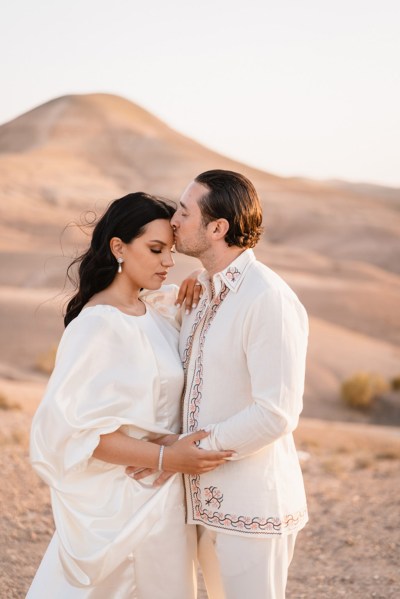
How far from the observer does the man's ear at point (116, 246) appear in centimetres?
379

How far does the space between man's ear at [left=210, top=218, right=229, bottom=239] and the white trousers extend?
127 centimetres

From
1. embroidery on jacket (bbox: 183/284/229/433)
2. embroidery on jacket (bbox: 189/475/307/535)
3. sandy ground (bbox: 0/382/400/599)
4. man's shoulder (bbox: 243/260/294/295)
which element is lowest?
sandy ground (bbox: 0/382/400/599)

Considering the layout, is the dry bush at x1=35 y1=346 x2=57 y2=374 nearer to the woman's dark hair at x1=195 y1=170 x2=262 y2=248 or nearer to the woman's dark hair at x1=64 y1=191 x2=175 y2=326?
the woman's dark hair at x1=64 y1=191 x2=175 y2=326

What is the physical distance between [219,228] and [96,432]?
1.02 metres

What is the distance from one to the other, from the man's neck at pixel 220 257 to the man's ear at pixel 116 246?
0.39m

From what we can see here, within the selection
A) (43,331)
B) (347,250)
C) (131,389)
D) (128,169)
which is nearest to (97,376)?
(131,389)

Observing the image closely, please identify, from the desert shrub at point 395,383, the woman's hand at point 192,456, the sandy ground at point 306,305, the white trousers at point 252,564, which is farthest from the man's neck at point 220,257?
the desert shrub at point 395,383

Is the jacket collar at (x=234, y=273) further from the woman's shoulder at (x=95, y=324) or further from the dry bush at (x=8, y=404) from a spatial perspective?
the dry bush at (x=8, y=404)

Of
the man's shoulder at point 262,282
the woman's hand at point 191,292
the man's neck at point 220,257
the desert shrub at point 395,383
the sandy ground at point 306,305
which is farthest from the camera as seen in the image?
the desert shrub at point 395,383

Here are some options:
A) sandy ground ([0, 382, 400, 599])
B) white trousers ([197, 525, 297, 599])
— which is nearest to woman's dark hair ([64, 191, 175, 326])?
white trousers ([197, 525, 297, 599])

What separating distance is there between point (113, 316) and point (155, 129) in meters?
107

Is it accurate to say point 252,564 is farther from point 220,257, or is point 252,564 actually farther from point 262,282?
point 220,257

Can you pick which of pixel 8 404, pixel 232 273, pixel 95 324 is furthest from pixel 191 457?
pixel 8 404

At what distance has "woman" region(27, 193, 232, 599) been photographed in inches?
138
